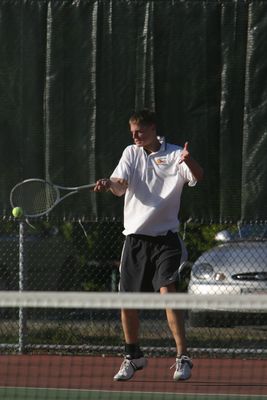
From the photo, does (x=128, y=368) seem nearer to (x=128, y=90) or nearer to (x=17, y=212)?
(x=17, y=212)

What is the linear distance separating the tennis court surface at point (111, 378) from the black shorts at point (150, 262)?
611mm

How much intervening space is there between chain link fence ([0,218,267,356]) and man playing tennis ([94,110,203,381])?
63.4 inches

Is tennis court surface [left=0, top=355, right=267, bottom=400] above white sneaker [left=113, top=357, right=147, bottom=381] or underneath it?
underneath

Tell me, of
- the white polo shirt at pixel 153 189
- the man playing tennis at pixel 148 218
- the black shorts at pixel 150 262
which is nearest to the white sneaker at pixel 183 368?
the man playing tennis at pixel 148 218

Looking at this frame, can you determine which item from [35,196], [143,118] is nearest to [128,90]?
[35,196]

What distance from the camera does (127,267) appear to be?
693cm

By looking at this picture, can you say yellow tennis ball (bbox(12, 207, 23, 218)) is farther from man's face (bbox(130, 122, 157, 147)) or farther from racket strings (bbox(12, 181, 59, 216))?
man's face (bbox(130, 122, 157, 147))

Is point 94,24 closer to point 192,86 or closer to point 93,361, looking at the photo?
point 192,86

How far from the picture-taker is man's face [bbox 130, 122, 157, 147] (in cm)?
678

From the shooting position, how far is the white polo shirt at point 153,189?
6805 mm

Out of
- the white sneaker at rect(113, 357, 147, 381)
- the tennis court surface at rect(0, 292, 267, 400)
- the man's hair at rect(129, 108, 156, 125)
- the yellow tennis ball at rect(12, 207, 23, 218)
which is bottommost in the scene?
the tennis court surface at rect(0, 292, 267, 400)

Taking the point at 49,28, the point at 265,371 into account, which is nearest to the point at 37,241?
the point at 49,28

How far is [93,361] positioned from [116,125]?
5.88ft

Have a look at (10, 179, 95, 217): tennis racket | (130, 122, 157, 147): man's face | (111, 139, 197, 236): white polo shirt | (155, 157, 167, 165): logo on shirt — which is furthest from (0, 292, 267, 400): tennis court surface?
(130, 122, 157, 147): man's face
